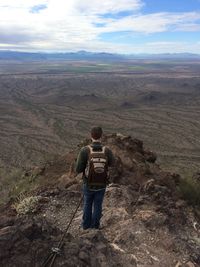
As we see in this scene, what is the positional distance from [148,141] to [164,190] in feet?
111

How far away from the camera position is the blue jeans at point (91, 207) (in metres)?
7.05

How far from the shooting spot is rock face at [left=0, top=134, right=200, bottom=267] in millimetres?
5809

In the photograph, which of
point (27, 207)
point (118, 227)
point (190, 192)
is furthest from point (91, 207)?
point (190, 192)

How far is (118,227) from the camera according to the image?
752cm

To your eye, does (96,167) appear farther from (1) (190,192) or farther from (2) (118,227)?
(1) (190,192)

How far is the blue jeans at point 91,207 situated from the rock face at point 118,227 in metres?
0.23

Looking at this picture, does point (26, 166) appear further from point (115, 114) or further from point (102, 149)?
point (115, 114)

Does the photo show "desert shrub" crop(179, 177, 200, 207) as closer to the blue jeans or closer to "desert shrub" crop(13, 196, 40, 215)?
the blue jeans

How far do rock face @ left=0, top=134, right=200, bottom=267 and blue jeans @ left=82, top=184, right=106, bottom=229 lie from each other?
23cm

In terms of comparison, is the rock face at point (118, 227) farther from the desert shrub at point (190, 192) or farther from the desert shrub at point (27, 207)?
the desert shrub at point (190, 192)

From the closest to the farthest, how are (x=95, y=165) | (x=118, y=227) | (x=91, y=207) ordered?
1. (x=95, y=165)
2. (x=91, y=207)
3. (x=118, y=227)

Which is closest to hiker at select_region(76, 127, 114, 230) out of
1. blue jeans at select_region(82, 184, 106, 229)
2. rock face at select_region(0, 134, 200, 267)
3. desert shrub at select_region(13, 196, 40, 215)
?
blue jeans at select_region(82, 184, 106, 229)

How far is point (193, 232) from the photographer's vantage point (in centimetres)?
794

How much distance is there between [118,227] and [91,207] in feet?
2.21
